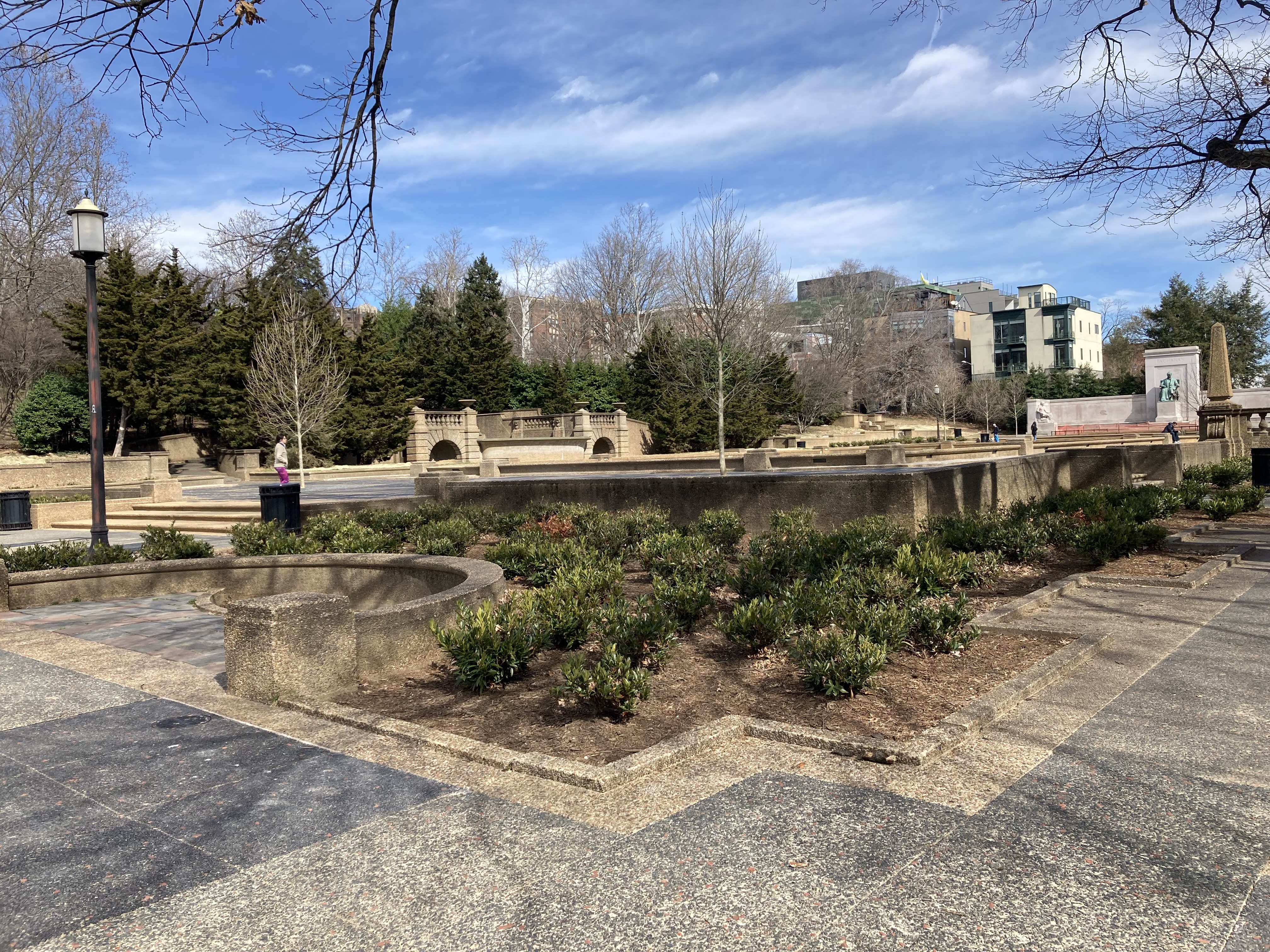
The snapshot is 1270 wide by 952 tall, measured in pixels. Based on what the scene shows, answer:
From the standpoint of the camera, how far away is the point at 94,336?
10742mm

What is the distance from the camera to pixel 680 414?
4306 cm

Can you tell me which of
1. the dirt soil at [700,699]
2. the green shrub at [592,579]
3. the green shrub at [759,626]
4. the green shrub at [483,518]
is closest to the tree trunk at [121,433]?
the green shrub at [483,518]

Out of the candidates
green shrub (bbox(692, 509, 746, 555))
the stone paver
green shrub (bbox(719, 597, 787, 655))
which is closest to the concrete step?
the stone paver

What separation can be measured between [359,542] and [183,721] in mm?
5543

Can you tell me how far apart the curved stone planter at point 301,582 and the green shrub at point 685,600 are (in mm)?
1413

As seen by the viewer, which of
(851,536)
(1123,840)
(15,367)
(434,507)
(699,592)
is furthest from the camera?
(15,367)

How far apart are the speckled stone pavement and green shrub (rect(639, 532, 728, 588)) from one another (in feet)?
11.1

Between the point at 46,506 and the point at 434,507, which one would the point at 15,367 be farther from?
the point at 434,507

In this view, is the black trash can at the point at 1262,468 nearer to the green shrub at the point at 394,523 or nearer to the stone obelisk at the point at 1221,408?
the stone obelisk at the point at 1221,408

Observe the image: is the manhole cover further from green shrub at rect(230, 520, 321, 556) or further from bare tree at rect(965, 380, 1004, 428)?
bare tree at rect(965, 380, 1004, 428)

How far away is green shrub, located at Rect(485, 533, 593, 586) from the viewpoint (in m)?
8.59

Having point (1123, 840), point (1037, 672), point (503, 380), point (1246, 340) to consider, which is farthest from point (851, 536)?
point (1246, 340)

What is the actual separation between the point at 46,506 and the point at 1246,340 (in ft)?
265

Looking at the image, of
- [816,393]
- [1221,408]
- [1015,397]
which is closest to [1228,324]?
[1015,397]
